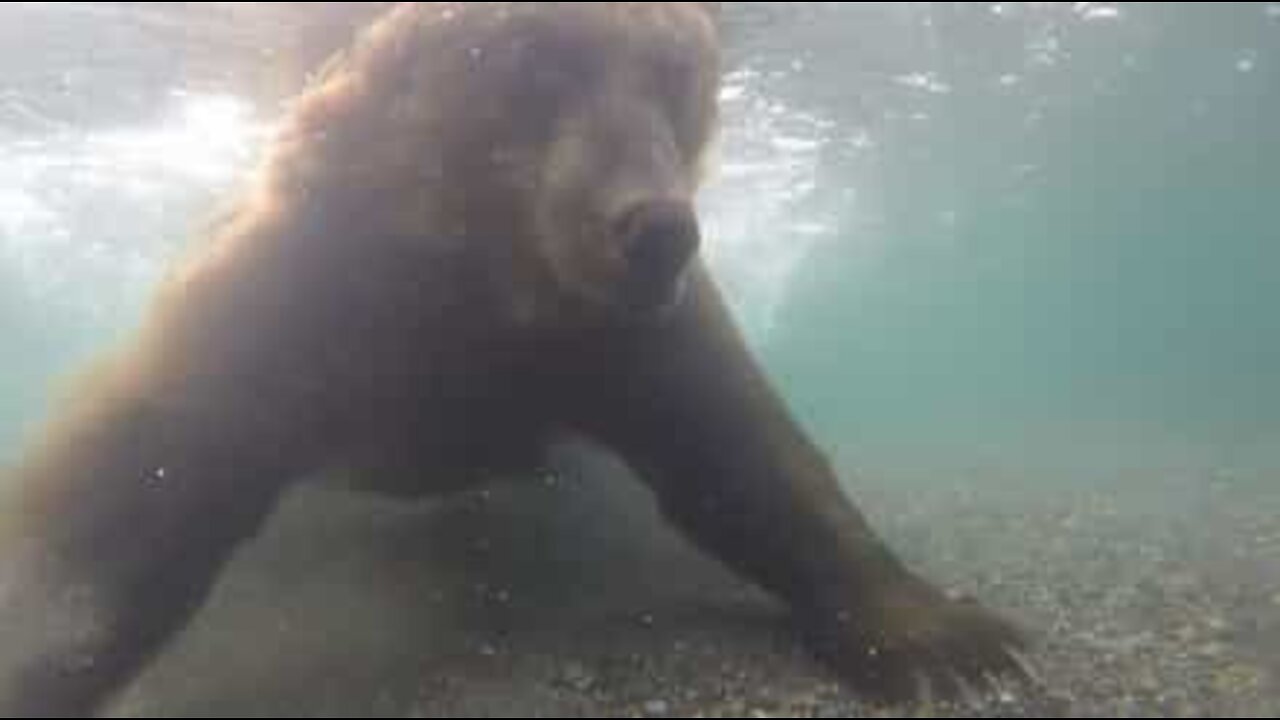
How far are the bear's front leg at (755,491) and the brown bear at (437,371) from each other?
0.03 ft

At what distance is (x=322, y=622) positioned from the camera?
554 cm

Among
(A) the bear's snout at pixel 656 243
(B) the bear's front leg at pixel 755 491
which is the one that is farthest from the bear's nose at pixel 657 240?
(B) the bear's front leg at pixel 755 491

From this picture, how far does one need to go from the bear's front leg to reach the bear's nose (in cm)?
88

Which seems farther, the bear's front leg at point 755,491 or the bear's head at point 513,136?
the bear's front leg at point 755,491

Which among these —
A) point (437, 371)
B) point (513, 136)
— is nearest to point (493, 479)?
point (437, 371)

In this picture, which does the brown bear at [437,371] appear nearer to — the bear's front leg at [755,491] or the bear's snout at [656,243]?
the bear's front leg at [755,491]

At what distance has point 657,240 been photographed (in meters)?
4.31

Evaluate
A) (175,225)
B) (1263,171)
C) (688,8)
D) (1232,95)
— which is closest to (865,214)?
(1263,171)

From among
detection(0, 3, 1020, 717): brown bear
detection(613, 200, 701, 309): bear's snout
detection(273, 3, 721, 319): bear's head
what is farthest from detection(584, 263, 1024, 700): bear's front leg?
detection(613, 200, 701, 309): bear's snout

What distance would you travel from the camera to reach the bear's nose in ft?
14.1

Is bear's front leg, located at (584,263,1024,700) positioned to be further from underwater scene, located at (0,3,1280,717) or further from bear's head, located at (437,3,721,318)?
bear's head, located at (437,3,721,318)

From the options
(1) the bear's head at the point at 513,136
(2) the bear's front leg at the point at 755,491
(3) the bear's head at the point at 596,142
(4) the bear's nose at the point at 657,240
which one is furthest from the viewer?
(2) the bear's front leg at the point at 755,491

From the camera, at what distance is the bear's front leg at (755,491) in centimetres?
521

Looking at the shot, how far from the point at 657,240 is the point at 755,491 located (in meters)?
1.52
